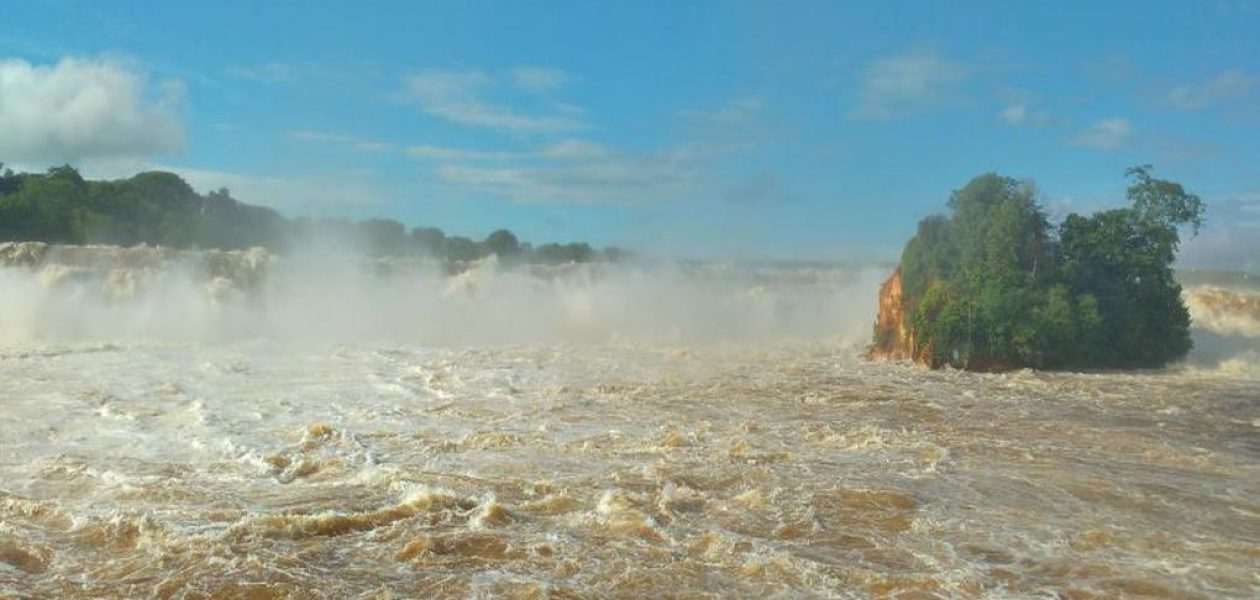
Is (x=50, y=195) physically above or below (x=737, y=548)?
above

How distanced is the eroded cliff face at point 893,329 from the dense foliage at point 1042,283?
0.78 ft

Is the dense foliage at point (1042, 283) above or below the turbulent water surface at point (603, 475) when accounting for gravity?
above

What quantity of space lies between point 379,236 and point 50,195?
14.1m

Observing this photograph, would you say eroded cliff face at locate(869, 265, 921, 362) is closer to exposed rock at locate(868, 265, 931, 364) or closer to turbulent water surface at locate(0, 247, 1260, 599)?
exposed rock at locate(868, 265, 931, 364)

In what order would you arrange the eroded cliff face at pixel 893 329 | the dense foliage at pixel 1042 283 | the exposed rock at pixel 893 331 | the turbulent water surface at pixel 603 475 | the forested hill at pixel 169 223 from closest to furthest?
the turbulent water surface at pixel 603 475
the dense foliage at pixel 1042 283
the exposed rock at pixel 893 331
the eroded cliff face at pixel 893 329
the forested hill at pixel 169 223

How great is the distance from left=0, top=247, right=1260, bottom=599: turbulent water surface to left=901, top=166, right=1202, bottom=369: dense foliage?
3.35ft

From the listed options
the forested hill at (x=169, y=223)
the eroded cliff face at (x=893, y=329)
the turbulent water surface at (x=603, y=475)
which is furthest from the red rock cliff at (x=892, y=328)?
the forested hill at (x=169, y=223)

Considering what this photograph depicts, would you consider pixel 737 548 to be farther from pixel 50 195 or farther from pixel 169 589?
pixel 50 195

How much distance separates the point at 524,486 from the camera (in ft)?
25.4

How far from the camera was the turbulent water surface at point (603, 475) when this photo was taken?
19.1 feet

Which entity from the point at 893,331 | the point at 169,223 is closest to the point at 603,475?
the point at 893,331

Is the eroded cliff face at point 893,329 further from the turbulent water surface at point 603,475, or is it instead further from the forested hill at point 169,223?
the forested hill at point 169,223

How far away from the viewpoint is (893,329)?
19922 mm

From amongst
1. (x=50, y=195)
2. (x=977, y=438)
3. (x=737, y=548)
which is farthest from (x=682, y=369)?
(x=50, y=195)
